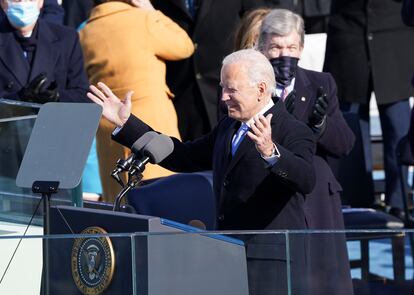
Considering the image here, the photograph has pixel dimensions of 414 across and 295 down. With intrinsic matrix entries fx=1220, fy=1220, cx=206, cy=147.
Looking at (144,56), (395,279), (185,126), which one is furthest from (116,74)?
(395,279)

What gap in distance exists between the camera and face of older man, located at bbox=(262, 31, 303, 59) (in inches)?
195

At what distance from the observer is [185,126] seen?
23.3 feet

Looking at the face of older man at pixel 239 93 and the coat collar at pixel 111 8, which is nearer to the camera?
the face of older man at pixel 239 93

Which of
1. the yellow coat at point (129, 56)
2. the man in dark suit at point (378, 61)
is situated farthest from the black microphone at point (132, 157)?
the man in dark suit at point (378, 61)

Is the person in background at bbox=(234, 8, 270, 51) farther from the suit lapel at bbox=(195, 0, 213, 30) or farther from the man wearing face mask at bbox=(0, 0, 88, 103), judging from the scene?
the suit lapel at bbox=(195, 0, 213, 30)

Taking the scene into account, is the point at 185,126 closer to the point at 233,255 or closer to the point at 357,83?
the point at 357,83

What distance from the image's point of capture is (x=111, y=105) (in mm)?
4574

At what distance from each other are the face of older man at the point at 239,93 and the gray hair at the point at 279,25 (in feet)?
2.55

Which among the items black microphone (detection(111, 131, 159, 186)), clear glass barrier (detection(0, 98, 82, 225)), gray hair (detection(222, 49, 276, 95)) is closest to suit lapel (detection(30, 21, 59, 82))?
clear glass barrier (detection(0, 98, 82, 225))

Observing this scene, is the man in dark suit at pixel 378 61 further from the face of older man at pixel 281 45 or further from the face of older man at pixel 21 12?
the face of older man at pixel 281 45

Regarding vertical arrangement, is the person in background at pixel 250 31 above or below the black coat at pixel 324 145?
above

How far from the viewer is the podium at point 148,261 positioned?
3205mm

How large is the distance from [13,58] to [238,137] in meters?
2.09

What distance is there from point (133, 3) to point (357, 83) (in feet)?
5.20
